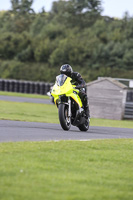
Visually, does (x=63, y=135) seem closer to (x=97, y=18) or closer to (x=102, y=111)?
(x=102, y=111)

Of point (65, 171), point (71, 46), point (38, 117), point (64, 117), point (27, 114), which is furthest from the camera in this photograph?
point (71, 46)

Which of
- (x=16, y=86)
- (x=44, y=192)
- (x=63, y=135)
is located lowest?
(x=16, y=86)

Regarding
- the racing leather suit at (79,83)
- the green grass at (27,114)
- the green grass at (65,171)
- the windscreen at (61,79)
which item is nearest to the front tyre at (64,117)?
the windscreen at (61,79)

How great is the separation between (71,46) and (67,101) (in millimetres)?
67555

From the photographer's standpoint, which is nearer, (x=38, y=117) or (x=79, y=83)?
(x=79, y=83)

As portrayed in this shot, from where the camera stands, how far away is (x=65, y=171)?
6629 mm

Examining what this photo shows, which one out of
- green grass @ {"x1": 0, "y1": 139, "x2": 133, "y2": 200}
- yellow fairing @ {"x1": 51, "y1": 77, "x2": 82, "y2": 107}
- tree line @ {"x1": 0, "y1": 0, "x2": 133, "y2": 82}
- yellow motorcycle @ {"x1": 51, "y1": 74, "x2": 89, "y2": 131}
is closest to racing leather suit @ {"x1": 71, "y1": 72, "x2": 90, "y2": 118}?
yellow motorcycle @ {"x1": 51, "y1": 74, "x2": 89, "y2": 131}

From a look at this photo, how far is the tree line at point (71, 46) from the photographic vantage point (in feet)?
240

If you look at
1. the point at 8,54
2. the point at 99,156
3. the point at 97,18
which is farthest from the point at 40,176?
the point at 97,18

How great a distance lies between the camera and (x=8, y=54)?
83.2 metres

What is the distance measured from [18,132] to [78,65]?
66.1 m

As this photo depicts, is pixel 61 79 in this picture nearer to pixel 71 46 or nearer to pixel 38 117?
pixel 38 117

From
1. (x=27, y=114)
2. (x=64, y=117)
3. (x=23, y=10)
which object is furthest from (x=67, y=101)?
(x=23, y=10)

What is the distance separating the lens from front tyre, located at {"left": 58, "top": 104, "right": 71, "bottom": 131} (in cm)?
1176
